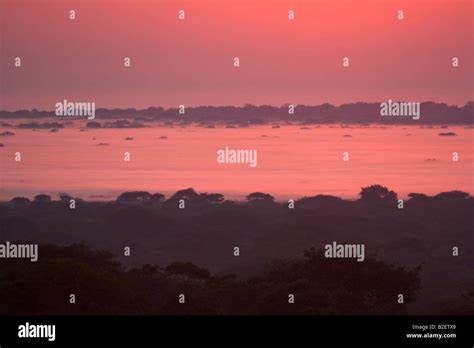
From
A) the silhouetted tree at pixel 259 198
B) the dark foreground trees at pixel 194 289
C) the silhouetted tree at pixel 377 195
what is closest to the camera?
the dark foreground trees at pixel 194 289

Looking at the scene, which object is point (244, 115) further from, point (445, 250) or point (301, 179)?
point (445, 250)

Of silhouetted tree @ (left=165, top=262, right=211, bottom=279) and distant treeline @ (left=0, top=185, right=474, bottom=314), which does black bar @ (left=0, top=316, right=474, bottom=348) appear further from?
silhouetted tree @ (left=165, top=262, right=211, bottom=279)

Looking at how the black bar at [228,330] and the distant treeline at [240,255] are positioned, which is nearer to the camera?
the black bar at [228,330]

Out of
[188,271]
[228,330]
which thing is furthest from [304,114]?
[228,330]

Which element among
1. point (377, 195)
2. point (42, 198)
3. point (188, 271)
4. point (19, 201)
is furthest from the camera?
point (377, 195)

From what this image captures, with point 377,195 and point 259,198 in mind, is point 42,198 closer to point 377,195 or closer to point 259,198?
point 259,198

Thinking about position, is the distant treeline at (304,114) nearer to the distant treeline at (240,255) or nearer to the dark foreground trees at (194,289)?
the distant treeline at (240,255)

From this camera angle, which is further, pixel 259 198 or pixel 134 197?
pixel 134 197

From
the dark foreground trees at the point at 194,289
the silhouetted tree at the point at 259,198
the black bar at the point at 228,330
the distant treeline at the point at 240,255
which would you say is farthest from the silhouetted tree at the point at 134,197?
the black bar at the point at 228,330

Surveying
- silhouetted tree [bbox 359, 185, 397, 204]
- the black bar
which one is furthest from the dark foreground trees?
silhouetted tree [bbox 359, 185, 397, 204]

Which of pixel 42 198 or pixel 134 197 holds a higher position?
pixel 42 198

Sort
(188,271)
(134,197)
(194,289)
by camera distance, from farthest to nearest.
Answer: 1. (134,197)
2. (188,271)
3. (194,289)
